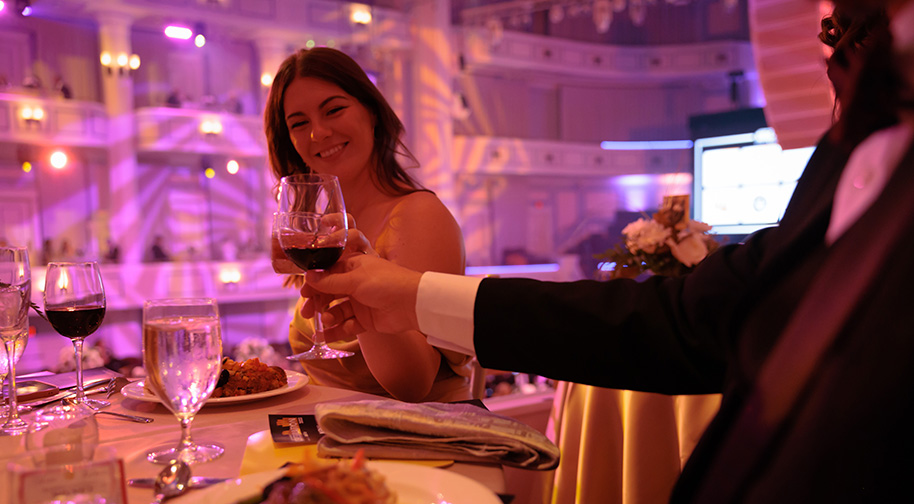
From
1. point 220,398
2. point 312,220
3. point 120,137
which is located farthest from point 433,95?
point 220,398

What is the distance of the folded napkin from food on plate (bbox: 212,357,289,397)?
0.43 metres

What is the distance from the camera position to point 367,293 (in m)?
1.06

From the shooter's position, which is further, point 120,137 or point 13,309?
point 120,137

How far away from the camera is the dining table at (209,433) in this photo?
0.77 m

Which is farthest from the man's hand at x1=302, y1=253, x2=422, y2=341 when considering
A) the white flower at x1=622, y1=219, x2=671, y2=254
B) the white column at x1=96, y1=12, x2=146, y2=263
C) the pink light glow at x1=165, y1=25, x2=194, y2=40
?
the pink light glow at x1=165, y1=25, x2=194, y2=40

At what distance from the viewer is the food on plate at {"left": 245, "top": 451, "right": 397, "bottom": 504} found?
499 mm

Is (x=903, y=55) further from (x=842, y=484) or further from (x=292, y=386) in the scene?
(x=292, y=386)

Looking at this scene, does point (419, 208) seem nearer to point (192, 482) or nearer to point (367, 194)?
point (367, 194)

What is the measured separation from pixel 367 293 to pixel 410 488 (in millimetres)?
457

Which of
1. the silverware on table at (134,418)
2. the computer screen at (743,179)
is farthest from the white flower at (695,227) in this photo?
the computer screen at (743,179)

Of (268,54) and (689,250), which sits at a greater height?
(268,54)

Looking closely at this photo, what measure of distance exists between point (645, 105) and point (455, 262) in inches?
408

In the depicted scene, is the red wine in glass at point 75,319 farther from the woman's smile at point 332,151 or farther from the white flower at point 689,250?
the white flower at point 689,250

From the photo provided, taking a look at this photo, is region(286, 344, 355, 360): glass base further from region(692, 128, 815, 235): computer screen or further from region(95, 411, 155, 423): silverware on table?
region(692, 128, 815, 235): computer screen
